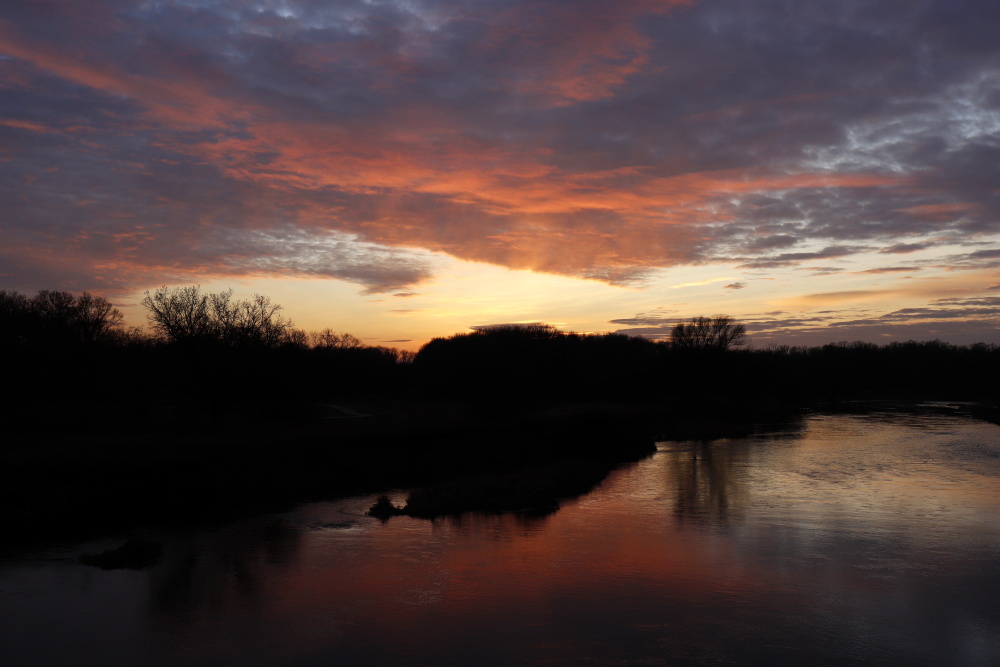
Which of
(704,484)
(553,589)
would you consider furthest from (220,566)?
(704,484)

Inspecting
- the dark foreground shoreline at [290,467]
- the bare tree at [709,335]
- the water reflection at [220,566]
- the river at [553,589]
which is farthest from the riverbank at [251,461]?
the bare tree at [709,335]

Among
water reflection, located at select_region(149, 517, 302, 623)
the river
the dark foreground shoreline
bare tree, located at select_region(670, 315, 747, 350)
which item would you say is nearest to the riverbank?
the dark foreground shoreline

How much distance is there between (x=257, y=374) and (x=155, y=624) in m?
26.5

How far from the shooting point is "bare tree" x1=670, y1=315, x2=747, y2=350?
8088 cm

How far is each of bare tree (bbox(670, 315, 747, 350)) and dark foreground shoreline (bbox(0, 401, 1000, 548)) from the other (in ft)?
131

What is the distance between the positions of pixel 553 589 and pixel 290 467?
51.4 feet

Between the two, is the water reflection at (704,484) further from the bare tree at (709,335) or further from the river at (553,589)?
the bare tree at (709,335)

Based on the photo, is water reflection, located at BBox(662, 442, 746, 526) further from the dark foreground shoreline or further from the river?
the dark foreground shoreline

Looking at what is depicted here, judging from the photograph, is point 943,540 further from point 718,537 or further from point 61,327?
point 61,327

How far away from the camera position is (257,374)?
38156mm

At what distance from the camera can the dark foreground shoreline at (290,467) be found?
21609mm

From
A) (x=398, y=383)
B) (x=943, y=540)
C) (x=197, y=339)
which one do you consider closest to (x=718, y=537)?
(x=943, y=540)

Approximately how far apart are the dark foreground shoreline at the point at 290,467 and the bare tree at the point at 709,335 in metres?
39.8

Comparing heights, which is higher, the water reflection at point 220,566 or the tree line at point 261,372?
the tree line at point 261,372
